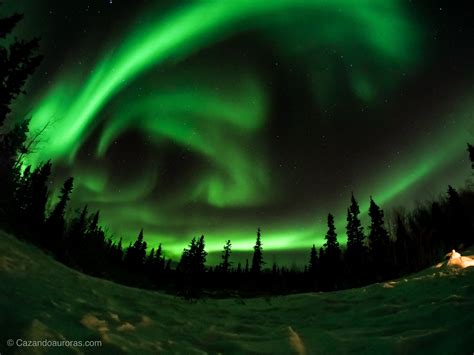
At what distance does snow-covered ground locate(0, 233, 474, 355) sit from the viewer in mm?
3717

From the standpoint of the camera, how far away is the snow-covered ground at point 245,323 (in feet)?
12.2

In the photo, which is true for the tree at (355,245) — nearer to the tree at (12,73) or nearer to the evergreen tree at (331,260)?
the evergreen tree at (331,260)

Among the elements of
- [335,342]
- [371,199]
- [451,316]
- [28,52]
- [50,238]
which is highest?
[371,199]

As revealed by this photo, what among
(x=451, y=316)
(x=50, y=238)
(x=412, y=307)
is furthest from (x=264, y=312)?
(x=50, y=238)

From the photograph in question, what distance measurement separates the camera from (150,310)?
7059mm

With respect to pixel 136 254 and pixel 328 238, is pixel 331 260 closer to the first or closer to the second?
pixel 328 238

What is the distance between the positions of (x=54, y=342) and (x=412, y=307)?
6.77m

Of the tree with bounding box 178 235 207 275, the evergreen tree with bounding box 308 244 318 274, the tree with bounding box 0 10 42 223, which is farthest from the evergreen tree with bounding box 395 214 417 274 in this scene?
the tree with bounding box 0 10 42 223

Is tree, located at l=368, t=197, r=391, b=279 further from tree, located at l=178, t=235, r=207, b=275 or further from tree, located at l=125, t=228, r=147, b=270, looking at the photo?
tree, located at l=125, t=228, r=147, b=270

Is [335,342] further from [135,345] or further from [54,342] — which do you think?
[54,342]

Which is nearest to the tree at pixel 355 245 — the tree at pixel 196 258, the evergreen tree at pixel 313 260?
the evergreen tree at pixel 313 260

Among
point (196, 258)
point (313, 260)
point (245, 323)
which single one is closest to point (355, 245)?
point (313, 260)

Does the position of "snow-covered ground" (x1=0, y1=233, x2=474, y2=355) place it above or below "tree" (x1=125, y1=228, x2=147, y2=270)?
below

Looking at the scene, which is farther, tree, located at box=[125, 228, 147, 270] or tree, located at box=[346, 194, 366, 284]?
tree, located at box=[125, 228, 147, 270]
